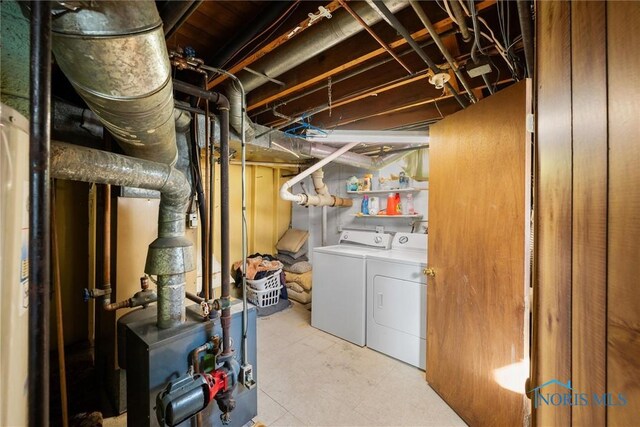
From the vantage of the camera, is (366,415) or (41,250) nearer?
(41,250)

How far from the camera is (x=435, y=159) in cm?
196

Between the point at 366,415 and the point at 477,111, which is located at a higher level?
the point at 477,111

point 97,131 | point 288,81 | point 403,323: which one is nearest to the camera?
point 97,131

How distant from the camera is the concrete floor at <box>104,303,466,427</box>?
171cm

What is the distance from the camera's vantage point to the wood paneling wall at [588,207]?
1.53 ft

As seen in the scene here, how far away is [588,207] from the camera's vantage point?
56cm

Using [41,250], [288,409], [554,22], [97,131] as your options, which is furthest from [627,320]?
[97,131]

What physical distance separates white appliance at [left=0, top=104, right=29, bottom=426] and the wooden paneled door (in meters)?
1.85

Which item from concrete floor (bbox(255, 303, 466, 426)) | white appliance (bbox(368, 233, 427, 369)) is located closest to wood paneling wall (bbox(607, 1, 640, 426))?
concrete floor (bbox(255, 303, 466, 426))

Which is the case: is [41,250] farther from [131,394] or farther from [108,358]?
A: [108,358]

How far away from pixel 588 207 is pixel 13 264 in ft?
3.87

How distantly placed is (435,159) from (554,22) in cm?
130

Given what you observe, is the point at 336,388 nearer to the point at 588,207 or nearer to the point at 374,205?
the point at 588,207

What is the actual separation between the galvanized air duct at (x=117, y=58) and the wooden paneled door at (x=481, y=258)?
1.62 m
